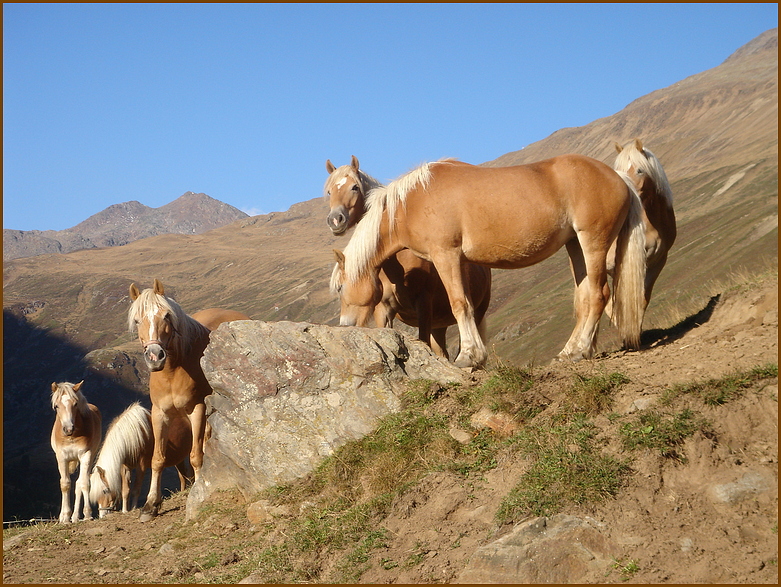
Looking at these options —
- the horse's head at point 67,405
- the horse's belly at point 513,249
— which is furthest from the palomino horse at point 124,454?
the horse's belly at point 513,249

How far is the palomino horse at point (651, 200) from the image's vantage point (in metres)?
11.0

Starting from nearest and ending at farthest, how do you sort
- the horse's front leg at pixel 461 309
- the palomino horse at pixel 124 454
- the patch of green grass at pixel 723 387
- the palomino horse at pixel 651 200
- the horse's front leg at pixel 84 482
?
the patch of green grass at pixel 723 387 < the horse's front leg at pixel 461 309 < the palomino horse at pixel 651 200 < the horse's front leg at pixel 84 482 < the palomino horse at pixel 124 454

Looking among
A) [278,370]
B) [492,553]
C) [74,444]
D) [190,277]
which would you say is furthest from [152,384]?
[190,277]

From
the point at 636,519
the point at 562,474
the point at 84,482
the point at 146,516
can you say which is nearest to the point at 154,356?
the point at 146,516

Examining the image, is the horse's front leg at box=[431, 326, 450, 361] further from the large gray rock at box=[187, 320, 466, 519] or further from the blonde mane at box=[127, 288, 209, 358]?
the blonde mane at box=[127, 288, 209, 358]

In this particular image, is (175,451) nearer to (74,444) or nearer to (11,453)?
(74,444)

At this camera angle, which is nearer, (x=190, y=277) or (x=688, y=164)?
(x=688, y=164)

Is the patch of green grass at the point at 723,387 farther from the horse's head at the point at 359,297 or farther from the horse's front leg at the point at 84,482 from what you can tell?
the horse's front leg at the point at 84,482

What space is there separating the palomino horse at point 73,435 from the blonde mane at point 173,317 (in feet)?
17.0

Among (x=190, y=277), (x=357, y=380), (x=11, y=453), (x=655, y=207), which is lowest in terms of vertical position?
(x=11, y=453)

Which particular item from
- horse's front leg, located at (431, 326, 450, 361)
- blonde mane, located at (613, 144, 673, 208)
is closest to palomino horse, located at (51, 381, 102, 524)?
horse's front leg, located at (431, 326, 450, 361)

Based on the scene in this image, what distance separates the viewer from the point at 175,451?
13789 millimetres

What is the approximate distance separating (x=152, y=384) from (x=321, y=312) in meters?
116

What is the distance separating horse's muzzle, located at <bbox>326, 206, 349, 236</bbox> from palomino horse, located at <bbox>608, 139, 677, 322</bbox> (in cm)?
468
